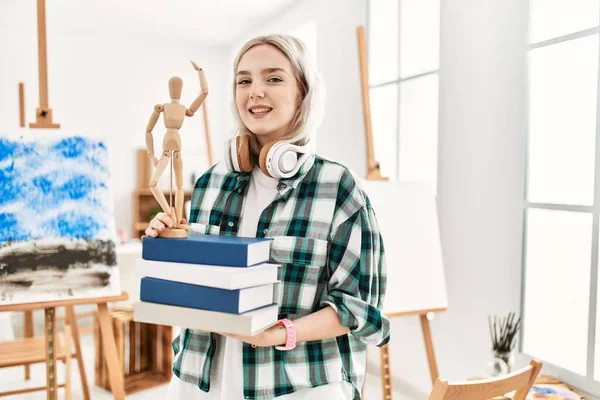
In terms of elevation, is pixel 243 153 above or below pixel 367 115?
below

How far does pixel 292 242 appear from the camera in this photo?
110 cm

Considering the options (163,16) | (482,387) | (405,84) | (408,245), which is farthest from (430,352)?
(163,16)

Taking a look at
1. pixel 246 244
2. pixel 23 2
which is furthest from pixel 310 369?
pixel 23 2

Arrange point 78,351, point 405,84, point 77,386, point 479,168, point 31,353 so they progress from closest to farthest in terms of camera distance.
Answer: point 479,168
point 31,353
point 78,351
point 405,84
point 77,386

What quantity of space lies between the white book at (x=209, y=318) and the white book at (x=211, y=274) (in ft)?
0.16

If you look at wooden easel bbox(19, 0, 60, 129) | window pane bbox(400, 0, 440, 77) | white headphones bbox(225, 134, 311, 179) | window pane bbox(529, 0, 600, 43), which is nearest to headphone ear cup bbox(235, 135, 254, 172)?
white headphones bbox(225, 134, 311, 179)

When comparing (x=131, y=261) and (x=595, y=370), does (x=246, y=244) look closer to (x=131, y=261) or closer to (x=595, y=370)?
(x=595, y=370)

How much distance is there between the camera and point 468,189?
255cm

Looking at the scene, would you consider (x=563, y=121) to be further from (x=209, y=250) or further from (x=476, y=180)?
(x=209, y=250)

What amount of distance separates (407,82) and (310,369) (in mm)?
2354

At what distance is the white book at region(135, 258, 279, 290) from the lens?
92 centimetres

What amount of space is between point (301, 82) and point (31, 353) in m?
2.25

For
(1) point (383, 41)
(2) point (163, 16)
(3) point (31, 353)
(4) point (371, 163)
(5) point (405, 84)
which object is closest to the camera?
(4) point (371, 163)

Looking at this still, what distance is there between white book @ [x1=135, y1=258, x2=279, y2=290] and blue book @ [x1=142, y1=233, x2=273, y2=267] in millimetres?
10
